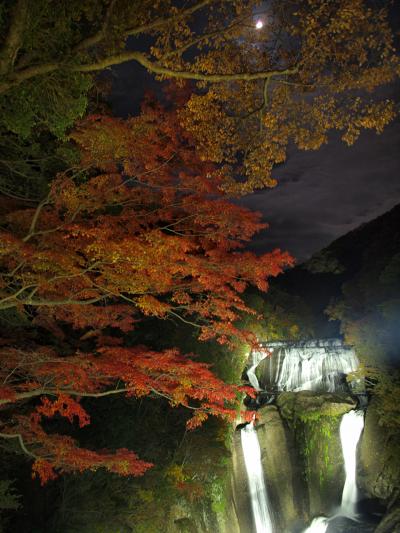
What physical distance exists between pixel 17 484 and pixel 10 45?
7.27 metres

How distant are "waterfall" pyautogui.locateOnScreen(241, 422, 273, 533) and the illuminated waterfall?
4.22 metres

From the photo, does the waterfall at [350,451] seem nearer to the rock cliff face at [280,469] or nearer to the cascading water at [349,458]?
the cascading water at [349,458]

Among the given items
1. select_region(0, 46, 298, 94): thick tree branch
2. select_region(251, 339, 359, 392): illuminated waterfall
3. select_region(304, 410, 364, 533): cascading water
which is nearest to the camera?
select_region(0, 46, 298, 94): thick tree branch

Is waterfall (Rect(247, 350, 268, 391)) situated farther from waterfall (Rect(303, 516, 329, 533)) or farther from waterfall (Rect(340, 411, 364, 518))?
waterfall (Rect(303, 516, 329, 533))

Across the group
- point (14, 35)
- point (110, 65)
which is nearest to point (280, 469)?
point (110, 65)

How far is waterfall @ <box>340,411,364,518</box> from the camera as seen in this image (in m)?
13.7

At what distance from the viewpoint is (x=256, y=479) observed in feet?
43.8

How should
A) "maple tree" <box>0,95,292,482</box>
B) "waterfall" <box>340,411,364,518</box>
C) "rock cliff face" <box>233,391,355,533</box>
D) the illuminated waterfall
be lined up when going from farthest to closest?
the illuminated waterfall < "waterfall" <box>340,411,364,518</box> < "rock cliff face" <box>233,391,355,533</box> < "maple tree" <box>0,95,292,482</box>

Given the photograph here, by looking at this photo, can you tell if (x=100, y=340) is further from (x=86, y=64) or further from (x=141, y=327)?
(x=86, y=64)

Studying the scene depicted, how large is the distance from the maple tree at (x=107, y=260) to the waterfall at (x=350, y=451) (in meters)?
9.58

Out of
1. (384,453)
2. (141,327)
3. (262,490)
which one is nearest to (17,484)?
(141,327)

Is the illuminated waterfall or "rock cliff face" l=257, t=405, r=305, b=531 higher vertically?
the illuminated waterfall

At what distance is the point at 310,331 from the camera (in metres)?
25.9

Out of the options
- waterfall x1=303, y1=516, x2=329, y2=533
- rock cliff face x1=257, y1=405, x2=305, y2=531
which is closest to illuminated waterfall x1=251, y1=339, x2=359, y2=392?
rock cliff face x1=257, y1=405, x2=305, y2=531
